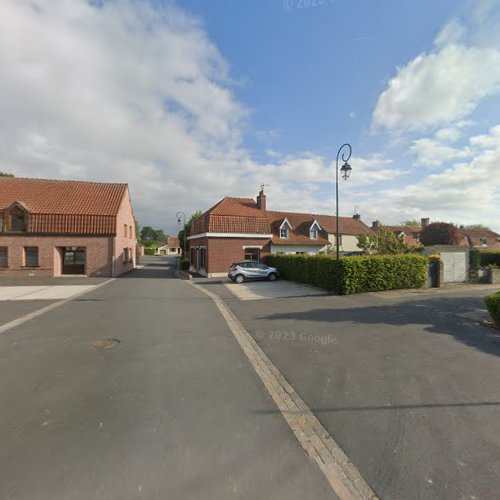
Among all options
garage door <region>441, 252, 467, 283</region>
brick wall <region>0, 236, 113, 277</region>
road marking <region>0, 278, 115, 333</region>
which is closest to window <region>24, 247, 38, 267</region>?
brick wall <region>0, 236, 113, 277</region>

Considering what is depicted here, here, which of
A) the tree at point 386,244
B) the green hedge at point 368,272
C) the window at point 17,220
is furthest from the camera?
the window at point 17,220

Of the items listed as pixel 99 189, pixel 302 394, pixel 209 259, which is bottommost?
pixel 302 394

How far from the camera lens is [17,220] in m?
20.4

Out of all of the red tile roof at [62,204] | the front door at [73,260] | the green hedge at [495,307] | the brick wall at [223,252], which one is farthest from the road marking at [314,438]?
the front door at [73,260]

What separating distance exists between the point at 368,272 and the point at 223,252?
12.2m

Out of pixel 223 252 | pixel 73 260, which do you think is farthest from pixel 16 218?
pixel 223 252

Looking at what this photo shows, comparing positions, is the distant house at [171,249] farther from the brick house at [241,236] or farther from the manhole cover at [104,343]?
the manhole cover at [104,343]

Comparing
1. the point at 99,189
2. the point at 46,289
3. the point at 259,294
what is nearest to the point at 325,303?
the point at 259,294

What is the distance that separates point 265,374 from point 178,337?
2769 mm

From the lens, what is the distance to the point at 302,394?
4.12 metres

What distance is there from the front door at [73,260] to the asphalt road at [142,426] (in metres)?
18.0

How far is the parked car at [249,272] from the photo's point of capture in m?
18.5

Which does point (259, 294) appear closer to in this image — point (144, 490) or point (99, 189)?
point (144, 490)

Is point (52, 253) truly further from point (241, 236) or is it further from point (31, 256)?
point (241, 236)
